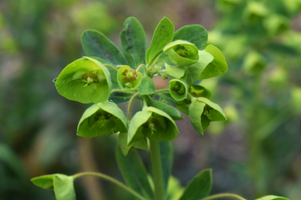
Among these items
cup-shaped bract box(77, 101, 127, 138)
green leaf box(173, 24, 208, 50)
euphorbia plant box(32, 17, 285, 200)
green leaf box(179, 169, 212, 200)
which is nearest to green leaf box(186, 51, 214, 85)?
euphorbia plant box(32, 17, 285, 200)

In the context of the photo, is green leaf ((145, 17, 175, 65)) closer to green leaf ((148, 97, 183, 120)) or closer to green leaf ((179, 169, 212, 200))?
green leaf ((148, 97, 183, 120))

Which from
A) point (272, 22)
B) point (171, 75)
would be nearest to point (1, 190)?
point (171, 75)

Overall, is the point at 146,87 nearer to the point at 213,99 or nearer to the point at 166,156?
the point at 166,156

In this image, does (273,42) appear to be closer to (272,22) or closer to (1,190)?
(272,22)

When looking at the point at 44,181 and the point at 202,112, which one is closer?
the point at 202,112

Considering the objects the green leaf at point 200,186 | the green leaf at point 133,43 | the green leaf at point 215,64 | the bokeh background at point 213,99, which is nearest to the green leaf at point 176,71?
the green leaf at point 215,64

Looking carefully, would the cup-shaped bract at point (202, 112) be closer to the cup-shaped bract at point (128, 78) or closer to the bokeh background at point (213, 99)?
the cup-shaped bract at point (128, 78)

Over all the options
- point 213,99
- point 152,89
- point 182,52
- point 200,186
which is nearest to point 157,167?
point 200,186
